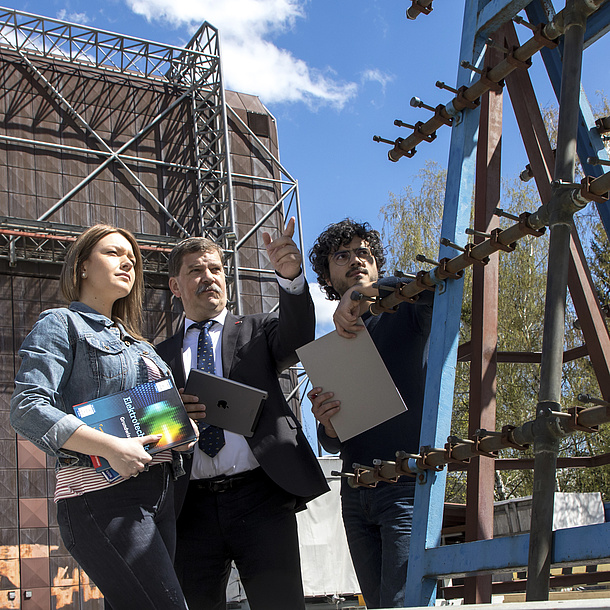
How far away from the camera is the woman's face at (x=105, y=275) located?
7.06 feet

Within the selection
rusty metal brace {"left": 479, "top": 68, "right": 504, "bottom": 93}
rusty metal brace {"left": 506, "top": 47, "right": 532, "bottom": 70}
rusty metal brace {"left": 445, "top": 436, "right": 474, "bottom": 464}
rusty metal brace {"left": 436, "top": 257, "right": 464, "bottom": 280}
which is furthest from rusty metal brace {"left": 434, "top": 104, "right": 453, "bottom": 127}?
rusty metal brace {"left": 445, "top": 436, "right": 474, "bottom": 464}

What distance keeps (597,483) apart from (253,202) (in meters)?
8.64

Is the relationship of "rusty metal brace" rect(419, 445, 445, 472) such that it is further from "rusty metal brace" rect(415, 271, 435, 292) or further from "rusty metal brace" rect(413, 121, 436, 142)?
"rusty metal brace" rect(413, 121, 436, 142)

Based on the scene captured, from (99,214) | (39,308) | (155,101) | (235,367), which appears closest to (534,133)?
(235,367)

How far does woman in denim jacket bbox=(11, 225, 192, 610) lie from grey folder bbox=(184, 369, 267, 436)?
0.24m

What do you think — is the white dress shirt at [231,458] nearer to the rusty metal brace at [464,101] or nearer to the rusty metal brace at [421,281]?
the rusty metal brace at [421,281]

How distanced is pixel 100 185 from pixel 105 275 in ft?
43.9

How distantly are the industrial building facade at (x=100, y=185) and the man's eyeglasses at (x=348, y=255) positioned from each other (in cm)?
1089

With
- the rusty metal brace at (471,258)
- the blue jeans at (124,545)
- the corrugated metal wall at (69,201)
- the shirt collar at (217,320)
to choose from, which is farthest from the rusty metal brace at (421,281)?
the corrugated metal wall at (69,201)

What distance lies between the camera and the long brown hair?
85.1 inches

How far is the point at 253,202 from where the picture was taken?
1625 centimetres

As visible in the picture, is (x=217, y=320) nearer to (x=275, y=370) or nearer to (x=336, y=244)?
(x=275, y=370)

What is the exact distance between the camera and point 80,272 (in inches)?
85.6

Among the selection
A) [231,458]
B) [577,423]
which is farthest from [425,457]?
[231,458]
